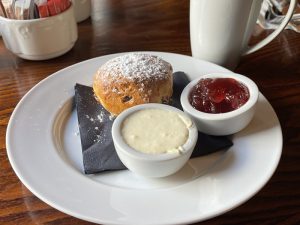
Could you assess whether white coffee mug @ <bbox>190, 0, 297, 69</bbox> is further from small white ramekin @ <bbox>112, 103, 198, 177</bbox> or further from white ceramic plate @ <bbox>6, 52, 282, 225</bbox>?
small white ramekin @ <bbox>112, 103, 198, 177</bbox>

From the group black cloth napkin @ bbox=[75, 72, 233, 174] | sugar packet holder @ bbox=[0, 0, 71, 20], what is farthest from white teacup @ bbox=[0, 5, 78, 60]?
black cloth napkin @ bbox=[75, 72, 233, 174]

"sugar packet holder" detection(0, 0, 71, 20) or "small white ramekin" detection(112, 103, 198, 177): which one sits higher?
"sugar packet holder" detection(0, 0, 71, 20)

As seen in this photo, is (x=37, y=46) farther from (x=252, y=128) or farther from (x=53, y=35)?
(x=252, y=128)

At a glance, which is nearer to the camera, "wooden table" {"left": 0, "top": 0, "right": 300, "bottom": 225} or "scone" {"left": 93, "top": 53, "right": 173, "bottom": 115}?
"wooden table" {"left": 0, "top": 0, "right": 300, "bottom": 225}

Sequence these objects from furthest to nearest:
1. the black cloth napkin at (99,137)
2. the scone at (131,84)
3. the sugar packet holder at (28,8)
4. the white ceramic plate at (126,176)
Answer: the sugar packet holder at (28,8) → the scone at (131,84) → the black cloth napkin at (99,137) → the white ceramic plate at (126,176)

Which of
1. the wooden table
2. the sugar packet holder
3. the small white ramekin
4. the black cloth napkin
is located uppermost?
the sugar packet holder

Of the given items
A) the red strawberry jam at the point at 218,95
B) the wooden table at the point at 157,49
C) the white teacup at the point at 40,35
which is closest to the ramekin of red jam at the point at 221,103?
the red strawberry jam at the point at 218,95

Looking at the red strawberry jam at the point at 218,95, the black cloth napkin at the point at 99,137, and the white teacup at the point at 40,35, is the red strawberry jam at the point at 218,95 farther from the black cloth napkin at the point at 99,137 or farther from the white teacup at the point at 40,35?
the white teacup at the point at 40,35
